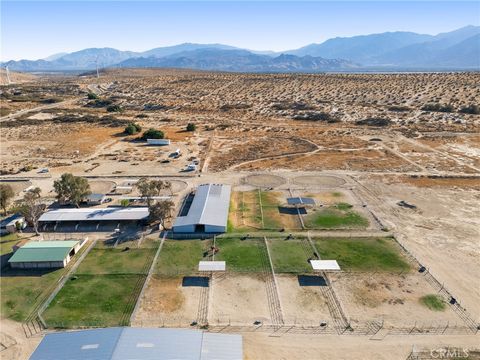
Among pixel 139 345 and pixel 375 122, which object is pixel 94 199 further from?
pixel 375 122

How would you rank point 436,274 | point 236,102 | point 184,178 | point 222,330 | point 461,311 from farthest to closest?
point 236,102 < point 184,178 < point 436,274 < point 461,311 < point 222,330

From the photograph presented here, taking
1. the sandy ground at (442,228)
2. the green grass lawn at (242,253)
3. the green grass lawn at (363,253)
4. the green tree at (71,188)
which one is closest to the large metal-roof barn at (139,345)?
the green grass lawn at (242,253)

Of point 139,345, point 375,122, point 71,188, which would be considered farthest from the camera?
point 375,122

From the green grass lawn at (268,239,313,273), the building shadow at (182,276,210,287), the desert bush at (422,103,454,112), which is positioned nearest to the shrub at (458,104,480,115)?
the desert bush at (422,103,454,112)

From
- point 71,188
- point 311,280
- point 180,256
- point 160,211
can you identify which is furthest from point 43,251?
point 311,280

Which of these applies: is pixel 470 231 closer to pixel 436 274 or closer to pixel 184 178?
pixel 436 274

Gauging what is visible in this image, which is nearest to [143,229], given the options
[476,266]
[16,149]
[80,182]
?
[80,182]
